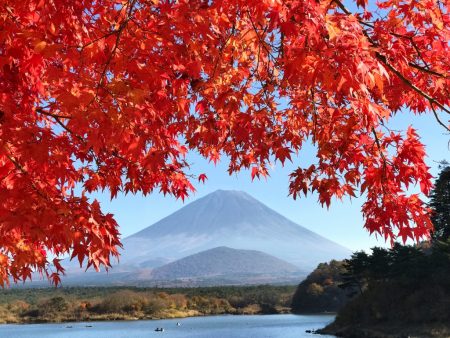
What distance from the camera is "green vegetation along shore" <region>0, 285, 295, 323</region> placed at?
325ft

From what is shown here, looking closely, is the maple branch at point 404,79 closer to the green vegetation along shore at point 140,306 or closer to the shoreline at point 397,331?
the shoreline at point 397,331

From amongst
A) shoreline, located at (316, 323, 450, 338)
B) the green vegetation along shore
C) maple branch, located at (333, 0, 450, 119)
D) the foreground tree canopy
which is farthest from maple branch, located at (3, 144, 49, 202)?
the green vegetation along shore

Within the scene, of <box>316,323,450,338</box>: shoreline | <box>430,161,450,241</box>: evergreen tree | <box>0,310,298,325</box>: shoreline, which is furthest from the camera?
<box>0,310,298,325</box>: shoreline

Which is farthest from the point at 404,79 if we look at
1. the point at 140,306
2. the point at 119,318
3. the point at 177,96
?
the point at 140,306

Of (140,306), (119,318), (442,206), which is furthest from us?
(140,306)

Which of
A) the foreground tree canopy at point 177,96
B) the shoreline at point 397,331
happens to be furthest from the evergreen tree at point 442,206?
the foreground tree canopy at point 177,96

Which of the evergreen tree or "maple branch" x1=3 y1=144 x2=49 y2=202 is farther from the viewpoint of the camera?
the evergreen tree

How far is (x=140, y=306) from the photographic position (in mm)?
103500

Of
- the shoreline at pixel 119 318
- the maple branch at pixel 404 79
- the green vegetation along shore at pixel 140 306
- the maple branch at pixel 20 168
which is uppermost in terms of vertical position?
the maple branch at pixel 404 79

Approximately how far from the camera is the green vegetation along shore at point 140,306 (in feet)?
325

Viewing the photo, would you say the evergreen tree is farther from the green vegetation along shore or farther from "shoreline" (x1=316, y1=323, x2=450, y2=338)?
the green vegetation along shore

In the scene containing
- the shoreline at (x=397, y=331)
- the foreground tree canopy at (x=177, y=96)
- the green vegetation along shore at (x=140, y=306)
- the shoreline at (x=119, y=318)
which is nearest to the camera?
the foreground tree canopy at (x=177, y=96)

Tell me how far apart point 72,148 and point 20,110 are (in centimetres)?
118

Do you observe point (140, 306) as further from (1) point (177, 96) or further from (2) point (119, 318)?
(1) point (177, 96)
